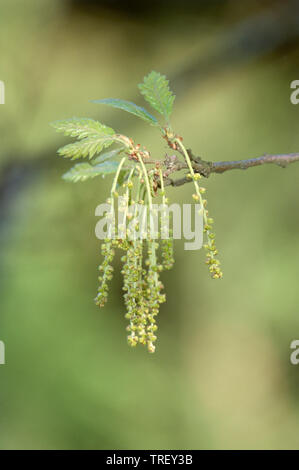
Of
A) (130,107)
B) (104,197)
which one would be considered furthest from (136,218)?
(104,197)

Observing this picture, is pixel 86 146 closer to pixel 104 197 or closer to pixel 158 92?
pixel 158 92

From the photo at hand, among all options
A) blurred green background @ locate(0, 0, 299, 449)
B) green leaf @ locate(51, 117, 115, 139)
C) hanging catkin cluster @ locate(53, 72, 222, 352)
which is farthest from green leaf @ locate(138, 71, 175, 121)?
blurred green background @ locate(0, 0, 299, 449)

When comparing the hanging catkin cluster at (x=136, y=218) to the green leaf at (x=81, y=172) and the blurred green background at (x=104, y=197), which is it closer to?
the green leaf at (x=81, y=172)

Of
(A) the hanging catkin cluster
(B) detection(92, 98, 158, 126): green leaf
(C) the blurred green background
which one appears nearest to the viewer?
(A) the hanging catkin cluster

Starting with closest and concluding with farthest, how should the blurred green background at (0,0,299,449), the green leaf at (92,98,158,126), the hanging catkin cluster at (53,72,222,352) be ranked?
the hanging catkin cluster at (53,72,222,352)
the green leaf at (92,98,158,126)
the blurred green background at (0,0,299,449)

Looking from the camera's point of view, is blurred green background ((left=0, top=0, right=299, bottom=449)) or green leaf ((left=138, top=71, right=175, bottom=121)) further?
blurred green background ((left=0, top=0, right=299, bottom=449))

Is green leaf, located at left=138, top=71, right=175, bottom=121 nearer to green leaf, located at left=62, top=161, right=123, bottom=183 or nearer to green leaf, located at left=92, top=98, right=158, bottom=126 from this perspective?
green leaf, located at left=92, top=98, right=158, bottom=126

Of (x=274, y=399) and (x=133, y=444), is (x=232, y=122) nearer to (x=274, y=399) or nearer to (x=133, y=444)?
(x=274, y=399)
